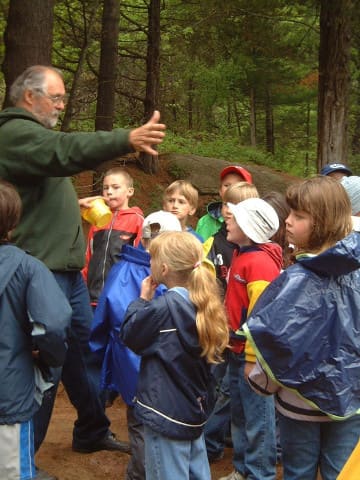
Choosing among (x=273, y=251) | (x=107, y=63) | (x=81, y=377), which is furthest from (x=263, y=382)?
(x=107, y=63)

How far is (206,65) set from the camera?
18266 mm

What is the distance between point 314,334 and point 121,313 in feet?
4.34

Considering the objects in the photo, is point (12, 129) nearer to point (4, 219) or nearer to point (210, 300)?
point (4, 219)

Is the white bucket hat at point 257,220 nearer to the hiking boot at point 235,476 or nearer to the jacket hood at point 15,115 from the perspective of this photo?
the jacket hood at point 15,115

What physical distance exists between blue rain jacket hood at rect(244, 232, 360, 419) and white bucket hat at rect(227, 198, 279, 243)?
3.05ft

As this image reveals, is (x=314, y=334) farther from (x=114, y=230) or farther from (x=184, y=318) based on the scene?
(x=114, y=230)

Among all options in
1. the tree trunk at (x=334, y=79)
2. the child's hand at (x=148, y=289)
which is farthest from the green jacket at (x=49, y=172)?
the tree trunk at (x=334, y=79)

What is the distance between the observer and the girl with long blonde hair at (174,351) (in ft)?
9.78

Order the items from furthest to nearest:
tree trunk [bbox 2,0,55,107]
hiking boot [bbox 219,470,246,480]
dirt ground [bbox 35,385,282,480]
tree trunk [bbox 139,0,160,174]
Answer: tree trunk [bbox 139,0,160,174], tree trunk [bbox 2,0,55,107], dirt ground [bbox 35,385,282,480], hiking boot [bbox 219,470,246,480]

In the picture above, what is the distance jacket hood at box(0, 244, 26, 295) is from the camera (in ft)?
9.75

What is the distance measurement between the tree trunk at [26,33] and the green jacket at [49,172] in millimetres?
2689

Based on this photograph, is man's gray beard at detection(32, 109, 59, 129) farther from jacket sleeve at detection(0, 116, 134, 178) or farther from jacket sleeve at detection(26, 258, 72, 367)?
jacket sleeve at detection(26, 258, 72, 367)

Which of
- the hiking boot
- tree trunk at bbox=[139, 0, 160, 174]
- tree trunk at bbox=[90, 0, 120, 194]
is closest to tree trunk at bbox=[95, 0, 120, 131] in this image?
tree trunk at bbox=[90, 0, 120, 194]

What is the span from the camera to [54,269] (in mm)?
3779
